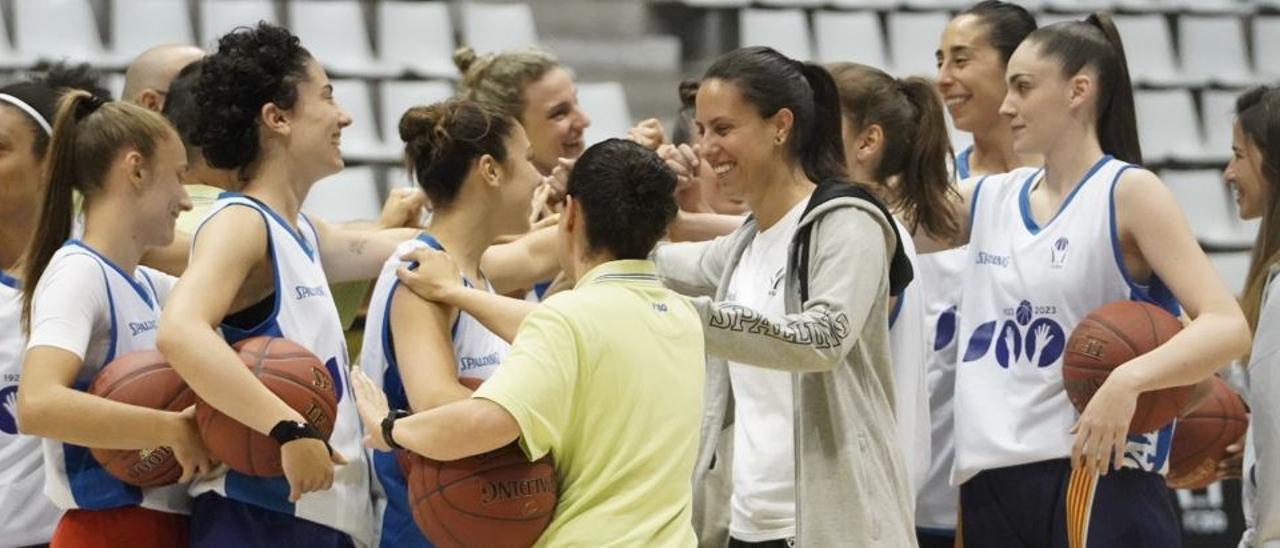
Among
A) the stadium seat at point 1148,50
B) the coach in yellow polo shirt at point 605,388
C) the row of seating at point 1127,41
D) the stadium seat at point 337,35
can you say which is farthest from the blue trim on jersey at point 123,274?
the stadium seat at point 1148,50

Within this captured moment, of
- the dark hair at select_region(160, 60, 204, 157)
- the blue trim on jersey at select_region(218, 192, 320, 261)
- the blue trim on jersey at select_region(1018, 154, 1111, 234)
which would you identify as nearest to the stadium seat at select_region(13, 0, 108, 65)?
the dark hair at select_region(160, 60, 204, 157)

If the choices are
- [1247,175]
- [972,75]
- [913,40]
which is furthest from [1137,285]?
[913,40]

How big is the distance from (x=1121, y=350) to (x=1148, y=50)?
8051mm

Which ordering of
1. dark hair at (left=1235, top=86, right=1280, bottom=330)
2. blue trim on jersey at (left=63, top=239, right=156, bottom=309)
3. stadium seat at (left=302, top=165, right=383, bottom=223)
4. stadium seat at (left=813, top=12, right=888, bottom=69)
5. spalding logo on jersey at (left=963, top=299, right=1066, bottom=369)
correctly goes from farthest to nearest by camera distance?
stadium seat at (left=813, top=12, right=888, bottom=69) < stadium seat at (left=302, top=165, right=383, bottom=223) < dark hair at (left=1235, top=86, right=1280, bottom=330) < spalding logo on jersey at (left=963, top=299, right=1066, bottom=369) < blue trim on jersey at (left=63, top=239, right=156, bottom=309)

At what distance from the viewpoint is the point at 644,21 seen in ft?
34.7

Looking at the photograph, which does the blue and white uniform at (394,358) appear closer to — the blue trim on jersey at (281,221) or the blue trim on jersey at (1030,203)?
the blue trim on jersey at (281,221)

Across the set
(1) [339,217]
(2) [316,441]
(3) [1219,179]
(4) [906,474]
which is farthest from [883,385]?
(3) [1219,179]

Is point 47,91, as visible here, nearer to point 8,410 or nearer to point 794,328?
point 8,410

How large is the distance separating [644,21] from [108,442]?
7373 mm

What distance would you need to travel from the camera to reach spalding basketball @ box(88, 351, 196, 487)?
3.56 meters

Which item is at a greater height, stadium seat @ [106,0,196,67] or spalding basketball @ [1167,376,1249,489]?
stadium seat @ [106,0,196,67]

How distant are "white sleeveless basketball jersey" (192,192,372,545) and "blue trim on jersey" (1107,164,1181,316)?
1778 millimetres

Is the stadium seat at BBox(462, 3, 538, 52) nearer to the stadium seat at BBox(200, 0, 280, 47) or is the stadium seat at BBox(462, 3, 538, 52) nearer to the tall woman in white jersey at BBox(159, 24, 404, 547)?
the stadium seat at BBox(200, 0, 280, 47)

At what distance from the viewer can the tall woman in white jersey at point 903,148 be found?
452 centimetres
